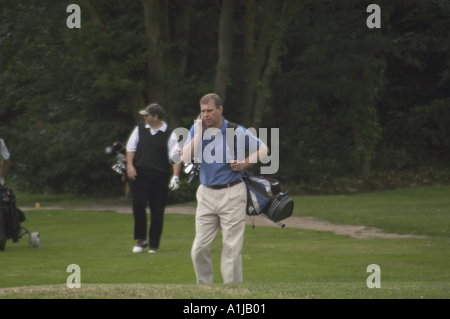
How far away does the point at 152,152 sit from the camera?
10961 mm

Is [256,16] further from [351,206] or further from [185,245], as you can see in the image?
[185,245]

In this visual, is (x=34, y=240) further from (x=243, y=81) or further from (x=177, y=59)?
(x=243, y=81)

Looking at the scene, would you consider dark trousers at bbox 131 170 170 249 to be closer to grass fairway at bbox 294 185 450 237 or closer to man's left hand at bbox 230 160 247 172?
man's left hand at bbox 230 160 247 172

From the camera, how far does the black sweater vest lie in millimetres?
10953

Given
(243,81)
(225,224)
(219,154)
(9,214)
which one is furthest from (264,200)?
(243,81)

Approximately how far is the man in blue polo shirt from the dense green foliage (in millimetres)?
12317

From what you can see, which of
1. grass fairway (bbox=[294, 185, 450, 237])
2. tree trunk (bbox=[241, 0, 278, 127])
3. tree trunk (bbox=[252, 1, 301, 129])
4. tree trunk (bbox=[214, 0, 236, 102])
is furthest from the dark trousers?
tree trunk (bbox=[241, 0, 278, 127])

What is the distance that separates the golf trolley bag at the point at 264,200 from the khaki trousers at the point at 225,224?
85 millimetres

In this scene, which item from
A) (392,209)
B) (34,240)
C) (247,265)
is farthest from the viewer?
(392,209)

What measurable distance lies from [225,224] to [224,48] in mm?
15154

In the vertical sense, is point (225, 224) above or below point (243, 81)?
below

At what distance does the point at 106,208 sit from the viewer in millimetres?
22453

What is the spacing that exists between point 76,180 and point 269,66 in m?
7.42

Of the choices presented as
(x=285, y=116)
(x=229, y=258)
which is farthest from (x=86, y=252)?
(x=285, y=116)
